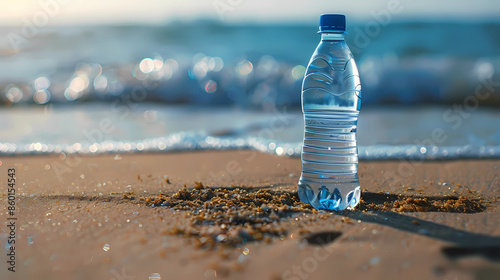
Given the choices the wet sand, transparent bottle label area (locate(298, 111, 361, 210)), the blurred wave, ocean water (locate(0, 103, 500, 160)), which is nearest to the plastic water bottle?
transparent bottle label area (locate(298, 111, 361, 210))

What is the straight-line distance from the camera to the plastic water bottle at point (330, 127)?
2.24 m

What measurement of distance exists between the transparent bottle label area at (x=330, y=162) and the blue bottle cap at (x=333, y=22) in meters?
0.54

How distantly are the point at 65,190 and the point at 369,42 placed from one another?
1137cm

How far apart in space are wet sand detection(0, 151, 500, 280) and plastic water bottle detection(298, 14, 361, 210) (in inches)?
5.3

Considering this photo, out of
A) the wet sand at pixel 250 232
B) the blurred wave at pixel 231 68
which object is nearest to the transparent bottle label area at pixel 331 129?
the wet sand at pixel 250 232

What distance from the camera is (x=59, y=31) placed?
1432cm

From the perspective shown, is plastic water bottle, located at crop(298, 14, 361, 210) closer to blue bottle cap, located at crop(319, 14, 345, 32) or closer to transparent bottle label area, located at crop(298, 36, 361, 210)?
transparent bottle label area, located at crop(298, 36, 361, 210)

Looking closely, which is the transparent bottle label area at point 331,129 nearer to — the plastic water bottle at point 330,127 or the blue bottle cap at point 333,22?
the plastic water bottle at point 330,127

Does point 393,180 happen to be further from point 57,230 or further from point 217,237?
point 57,230

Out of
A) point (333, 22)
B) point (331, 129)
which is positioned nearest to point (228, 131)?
point (331, 129)

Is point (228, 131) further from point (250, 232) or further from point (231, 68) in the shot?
point (231, 68)

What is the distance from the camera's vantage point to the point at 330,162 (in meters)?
2.32

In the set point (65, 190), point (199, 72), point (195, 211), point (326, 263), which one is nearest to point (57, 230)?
point (195, 211)

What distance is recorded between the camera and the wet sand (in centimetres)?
144
